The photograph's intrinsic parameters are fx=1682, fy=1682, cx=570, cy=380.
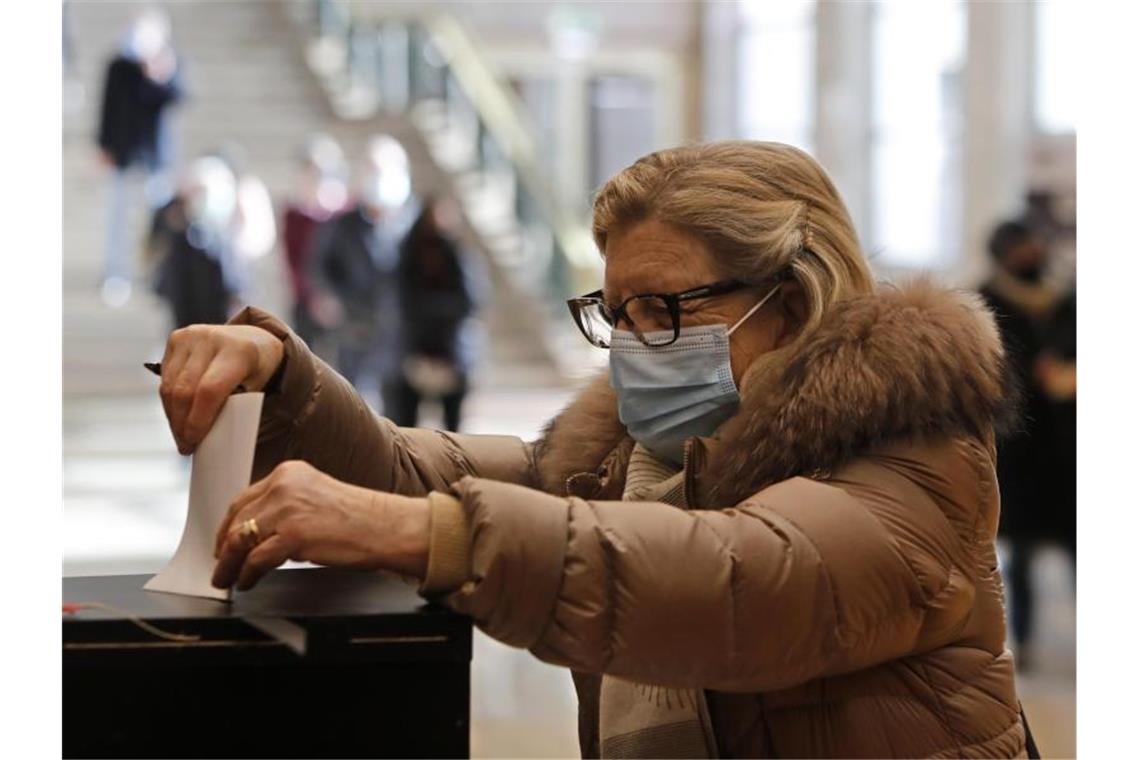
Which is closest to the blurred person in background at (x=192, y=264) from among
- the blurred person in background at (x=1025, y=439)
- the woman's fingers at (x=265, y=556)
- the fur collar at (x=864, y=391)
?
the blurred person in background at (x=1025, y=439)

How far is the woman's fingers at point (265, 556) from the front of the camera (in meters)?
1.55

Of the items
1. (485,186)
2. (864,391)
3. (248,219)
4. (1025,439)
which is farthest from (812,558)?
(485,186)

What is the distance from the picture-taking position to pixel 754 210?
1974 millimetres

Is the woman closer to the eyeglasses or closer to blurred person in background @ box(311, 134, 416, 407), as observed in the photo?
the eyeglasses

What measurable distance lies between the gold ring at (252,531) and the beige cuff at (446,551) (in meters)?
0.17

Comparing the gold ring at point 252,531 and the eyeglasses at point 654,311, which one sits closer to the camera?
the gold ring at point 252,531

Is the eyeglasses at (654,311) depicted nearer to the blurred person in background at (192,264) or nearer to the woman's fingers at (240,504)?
the woman's fingers at (240,504)

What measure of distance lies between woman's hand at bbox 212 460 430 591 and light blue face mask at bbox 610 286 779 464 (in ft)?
1.78

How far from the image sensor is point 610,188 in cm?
204

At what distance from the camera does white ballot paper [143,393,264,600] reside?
1835 mm

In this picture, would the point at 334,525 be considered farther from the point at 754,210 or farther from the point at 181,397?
the point at 754,210

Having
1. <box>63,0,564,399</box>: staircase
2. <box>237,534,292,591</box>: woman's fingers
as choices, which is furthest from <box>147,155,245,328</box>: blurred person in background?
<box>237,534,292,591</box>: woman's fingers

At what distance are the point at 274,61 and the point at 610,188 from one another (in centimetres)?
1793
